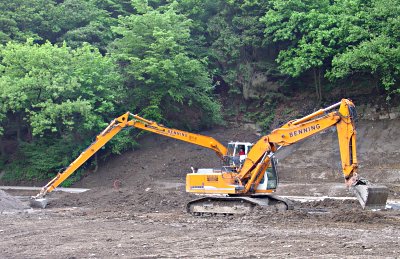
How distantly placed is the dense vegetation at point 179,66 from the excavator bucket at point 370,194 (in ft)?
48.3

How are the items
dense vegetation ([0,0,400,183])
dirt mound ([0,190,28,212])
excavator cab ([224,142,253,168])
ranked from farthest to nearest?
dense vegetation ([0,0,400,183]) < dirt mound ([0,190,28,212]) < excavator cab ([224,142,253,168])

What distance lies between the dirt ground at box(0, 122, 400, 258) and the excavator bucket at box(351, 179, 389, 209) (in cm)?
51

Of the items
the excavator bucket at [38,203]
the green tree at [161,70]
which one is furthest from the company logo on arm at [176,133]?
the green tree at [161,70]

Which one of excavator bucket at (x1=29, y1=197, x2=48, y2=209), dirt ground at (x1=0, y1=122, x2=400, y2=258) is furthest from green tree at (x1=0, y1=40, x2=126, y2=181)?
excavator bucket at (x1=29, y1=197, x2=48, y2=209)

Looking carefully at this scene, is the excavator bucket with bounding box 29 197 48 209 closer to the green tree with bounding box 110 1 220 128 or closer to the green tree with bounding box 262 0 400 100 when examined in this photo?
the green tree with bounding box 110 1 220 128

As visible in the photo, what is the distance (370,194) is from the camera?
15.7m

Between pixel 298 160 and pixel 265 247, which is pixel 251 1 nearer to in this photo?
pixel 298 160

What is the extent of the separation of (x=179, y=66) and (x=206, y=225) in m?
18.0

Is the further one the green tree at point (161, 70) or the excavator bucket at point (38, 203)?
the green tree at point (161, 70)

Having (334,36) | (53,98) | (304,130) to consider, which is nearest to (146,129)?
(304,130)

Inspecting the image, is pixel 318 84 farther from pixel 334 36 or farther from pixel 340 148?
pixel 340 148

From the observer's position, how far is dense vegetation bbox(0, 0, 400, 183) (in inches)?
1235

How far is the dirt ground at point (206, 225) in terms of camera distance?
12227 millimetres

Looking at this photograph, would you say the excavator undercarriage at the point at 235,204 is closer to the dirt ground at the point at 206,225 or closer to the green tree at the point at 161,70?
the dirt ground at the point at 206,225
